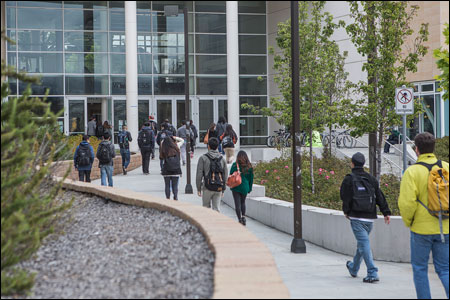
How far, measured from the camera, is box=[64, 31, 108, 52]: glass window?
3800 cm

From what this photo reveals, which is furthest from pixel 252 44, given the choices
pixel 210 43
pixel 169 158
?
pixel 169 158

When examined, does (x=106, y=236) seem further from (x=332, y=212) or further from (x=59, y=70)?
(x=59, y=70)

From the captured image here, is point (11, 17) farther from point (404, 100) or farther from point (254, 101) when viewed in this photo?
point (404, 100)

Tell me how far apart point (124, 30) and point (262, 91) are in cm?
919

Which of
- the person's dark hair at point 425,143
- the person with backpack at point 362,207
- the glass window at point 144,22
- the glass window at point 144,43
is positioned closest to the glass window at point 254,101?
the glass window at point 144,43

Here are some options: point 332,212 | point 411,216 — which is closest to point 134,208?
point 411,216

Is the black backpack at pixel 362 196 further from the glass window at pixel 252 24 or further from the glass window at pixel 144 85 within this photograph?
the glass window at pixel 252 24

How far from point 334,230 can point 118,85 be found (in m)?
28.7

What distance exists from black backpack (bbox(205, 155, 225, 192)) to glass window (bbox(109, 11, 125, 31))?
94.3ft

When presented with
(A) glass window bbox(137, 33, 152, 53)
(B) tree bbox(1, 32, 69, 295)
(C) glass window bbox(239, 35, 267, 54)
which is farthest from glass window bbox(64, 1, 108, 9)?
(B) tree bbox(1, 32, 69, 295)

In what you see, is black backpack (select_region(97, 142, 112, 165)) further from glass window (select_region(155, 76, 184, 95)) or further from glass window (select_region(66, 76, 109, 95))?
glass window (select_region(155, 76, 184, 95))

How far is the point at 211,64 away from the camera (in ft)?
133

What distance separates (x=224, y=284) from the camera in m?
4.35

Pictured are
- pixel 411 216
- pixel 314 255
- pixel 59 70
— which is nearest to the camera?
pixel 411 216
